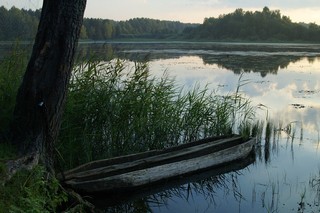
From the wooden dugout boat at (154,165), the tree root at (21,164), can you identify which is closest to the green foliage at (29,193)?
the tree root at (21,164)

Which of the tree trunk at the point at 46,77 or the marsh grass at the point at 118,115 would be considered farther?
the marsh grass at the point at 118,115

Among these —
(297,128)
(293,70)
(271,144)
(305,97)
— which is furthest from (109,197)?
(293,70)

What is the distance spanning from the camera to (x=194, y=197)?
18.3 feet

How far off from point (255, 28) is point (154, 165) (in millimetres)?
56904

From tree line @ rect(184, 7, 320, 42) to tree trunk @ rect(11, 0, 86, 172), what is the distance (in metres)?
53.1

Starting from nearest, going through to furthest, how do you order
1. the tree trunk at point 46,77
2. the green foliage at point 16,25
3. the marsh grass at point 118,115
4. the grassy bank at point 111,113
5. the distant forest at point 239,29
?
the tree trunk at point 46,77 → the grassy bank at point 111,113 → the marsh grass at point 118,115 → the green foliage at point 16,25 → the distant forest at point 239,29

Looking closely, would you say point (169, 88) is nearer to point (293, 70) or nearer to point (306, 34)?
point (293, 70)

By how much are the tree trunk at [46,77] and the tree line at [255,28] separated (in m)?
53.1

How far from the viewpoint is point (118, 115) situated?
5953 mm

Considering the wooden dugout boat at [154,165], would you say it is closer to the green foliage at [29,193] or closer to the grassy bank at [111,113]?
the grassy bank at [111,113]

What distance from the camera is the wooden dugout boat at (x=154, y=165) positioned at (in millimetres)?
4906

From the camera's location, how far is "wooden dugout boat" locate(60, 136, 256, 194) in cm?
491

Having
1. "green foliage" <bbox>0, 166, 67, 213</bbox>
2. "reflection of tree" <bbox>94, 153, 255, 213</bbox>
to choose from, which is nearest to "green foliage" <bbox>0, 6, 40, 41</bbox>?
"reflection of tree" <bbox>94, 153, 255, 213</bbox>

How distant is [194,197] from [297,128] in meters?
4.24
